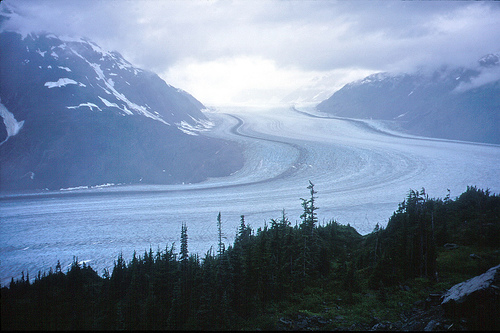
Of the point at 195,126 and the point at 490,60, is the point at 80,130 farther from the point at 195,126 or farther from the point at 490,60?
the point at 490,60

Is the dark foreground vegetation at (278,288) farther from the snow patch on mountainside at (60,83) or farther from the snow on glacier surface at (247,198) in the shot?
the snow patch on mountainside at (60,83)

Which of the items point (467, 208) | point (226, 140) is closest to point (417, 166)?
point (467, 208)

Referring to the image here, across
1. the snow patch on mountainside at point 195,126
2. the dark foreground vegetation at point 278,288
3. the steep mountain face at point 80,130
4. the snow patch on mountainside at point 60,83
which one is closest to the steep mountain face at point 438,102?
the snow patch on mountainside at point 195,126

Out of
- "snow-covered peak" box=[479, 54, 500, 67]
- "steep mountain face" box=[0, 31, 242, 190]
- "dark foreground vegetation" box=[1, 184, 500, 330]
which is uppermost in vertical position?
"snow-covered peak" box=[479, 54, 500, 67]

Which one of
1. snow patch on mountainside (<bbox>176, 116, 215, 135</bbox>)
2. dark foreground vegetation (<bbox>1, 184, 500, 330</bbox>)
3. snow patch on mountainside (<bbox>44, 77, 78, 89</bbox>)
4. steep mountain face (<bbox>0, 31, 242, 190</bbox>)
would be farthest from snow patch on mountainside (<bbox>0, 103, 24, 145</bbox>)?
dark foreground vegetation (<bbox>1, 184, 500, 330</bbox>)

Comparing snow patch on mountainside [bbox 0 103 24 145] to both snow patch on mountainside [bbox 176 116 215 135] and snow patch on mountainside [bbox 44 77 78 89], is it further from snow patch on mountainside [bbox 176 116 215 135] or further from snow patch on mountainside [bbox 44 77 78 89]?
snow patch on mountainside [bbox 176 116 215 135]

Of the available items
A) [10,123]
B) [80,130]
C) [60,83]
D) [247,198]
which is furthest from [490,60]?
[10,123]
